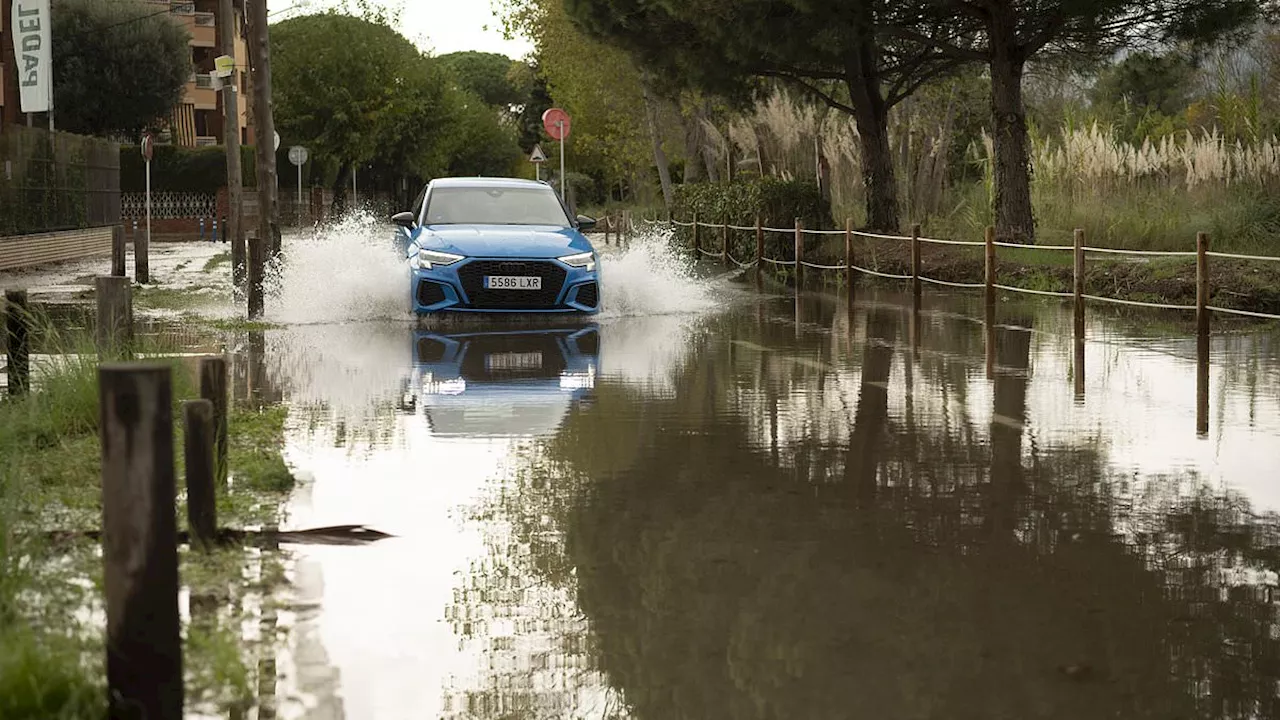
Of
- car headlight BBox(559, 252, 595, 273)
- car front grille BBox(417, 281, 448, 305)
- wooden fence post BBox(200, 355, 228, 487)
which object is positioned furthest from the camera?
car headlight BBox(559, 252, 595, 273)

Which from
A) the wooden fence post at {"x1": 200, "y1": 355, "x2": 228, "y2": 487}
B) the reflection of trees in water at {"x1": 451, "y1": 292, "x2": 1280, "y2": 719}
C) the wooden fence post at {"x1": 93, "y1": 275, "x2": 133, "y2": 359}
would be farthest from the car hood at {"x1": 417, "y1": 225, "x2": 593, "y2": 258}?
the wooden fence post at {"x1": 200, "y1": 355, "x2": 228, "y2": 487}

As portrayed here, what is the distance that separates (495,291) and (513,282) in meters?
0.21

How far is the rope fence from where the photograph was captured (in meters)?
17.1

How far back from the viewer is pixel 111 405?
4730mm

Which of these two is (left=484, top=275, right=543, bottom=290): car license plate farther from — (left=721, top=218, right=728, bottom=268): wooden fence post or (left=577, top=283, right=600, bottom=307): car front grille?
(left=721, top=218, right=728, bottom=268): wooden fence post

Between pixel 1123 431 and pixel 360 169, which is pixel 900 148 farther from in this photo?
pixel 360 169

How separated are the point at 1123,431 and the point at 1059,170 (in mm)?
20448

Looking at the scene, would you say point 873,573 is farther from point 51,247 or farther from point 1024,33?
point 51,247

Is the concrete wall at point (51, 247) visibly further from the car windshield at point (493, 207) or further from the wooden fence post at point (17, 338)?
the wooden fence post at point (17, 338)

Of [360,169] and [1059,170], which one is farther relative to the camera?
[360,169]

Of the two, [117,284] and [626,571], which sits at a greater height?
[117,284]

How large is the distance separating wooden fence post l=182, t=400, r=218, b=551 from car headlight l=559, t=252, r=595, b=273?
498 inches

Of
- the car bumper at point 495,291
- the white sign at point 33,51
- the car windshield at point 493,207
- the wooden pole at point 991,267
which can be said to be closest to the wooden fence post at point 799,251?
the wooden pole at point 991,267

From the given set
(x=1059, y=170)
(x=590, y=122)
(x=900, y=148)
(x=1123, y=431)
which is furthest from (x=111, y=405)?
(x=590, y=122)
